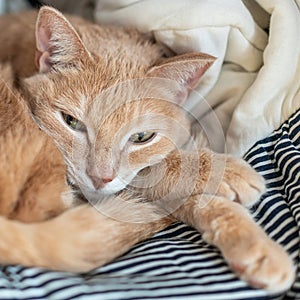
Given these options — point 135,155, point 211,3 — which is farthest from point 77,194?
point 211,3

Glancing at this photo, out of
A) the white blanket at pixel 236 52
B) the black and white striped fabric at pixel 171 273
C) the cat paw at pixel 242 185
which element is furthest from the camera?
the white blanket at pixel 236 52

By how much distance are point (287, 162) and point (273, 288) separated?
0.41 metres

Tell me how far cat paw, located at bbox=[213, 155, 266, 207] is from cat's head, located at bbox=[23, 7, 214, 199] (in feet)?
0.62

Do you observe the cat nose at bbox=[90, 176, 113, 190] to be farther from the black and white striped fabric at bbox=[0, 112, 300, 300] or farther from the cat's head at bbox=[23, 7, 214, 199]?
the black and white striped fabric at bbox=[0, 112, 300, 300]

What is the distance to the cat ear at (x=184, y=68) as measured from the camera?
125 cm

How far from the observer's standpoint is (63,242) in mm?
927

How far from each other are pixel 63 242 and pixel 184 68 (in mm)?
555

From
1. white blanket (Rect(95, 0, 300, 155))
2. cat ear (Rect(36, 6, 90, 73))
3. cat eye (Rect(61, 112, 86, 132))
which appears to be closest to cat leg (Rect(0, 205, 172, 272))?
cat eye (Rect(61, 112, 86, 132))

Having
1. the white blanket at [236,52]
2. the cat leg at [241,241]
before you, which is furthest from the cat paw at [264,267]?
the white blanket at [236,52]

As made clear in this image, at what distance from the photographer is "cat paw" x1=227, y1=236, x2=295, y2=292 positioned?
940 millimetres

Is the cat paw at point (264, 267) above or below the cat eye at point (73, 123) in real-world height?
below

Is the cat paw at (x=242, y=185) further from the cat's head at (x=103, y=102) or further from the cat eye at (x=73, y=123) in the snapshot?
the cat eye at (x=73, y=123)

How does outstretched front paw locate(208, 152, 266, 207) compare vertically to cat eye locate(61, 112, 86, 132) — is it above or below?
below

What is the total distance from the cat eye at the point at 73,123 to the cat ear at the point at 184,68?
0.68ft
